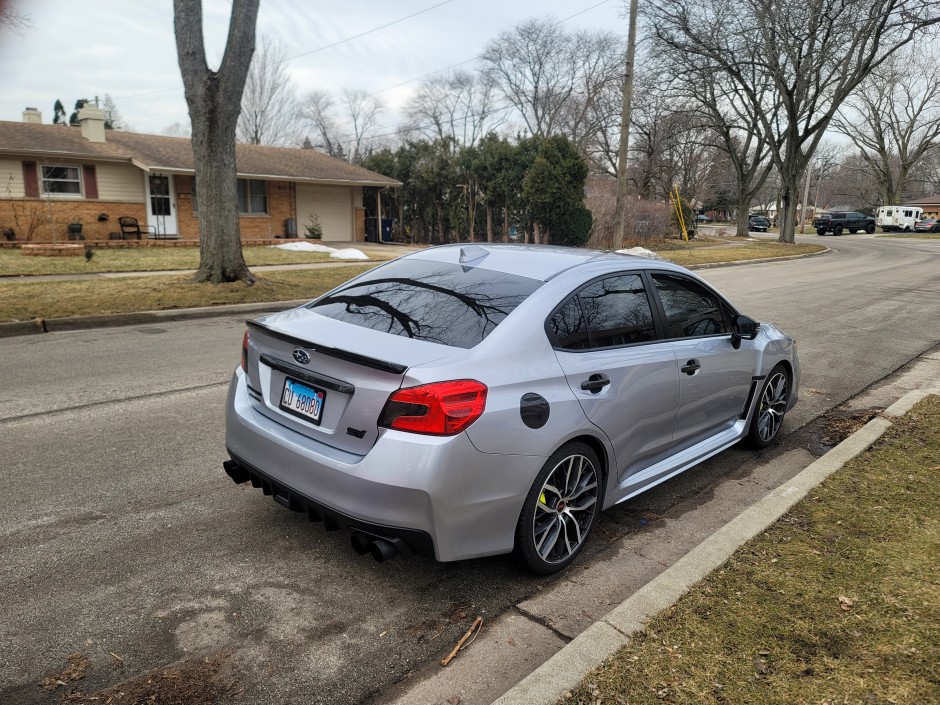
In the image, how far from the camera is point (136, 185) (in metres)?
25.3

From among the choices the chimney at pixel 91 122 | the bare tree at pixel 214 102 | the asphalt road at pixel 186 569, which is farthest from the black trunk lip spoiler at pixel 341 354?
the chimney at pixel 91 122

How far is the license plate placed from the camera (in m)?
3.14

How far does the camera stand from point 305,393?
3.22 meters

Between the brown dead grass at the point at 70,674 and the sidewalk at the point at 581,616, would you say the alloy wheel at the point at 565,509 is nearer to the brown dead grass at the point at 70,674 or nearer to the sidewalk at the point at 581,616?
the sidewalk at the point at 581,616

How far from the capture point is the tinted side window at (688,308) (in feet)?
13.8

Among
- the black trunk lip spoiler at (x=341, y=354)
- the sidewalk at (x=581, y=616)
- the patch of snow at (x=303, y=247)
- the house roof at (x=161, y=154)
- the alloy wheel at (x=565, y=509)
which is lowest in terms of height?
the sidewalk at (x=581, y=616)

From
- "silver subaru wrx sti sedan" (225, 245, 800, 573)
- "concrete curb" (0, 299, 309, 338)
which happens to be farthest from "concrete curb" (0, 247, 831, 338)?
"silver subaru wrx sti sedan" (225, 245, 800, 573)

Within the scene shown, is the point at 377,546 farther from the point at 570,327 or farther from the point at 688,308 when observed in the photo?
the point at 688,308

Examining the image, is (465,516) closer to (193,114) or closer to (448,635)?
(448,635)

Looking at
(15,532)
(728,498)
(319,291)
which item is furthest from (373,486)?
(319,291)

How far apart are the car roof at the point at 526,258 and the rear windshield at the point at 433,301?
9cm

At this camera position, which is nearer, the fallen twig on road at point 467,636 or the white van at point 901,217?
the fallen twig on road at point 467,636

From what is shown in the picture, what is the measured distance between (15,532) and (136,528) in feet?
1.95

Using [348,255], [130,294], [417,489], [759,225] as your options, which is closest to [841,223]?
[759,225]
